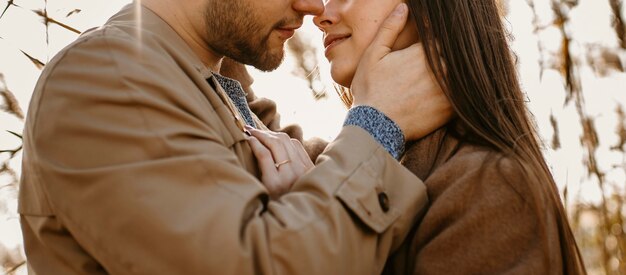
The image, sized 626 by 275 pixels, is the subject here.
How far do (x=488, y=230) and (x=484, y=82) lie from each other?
526 millimetres

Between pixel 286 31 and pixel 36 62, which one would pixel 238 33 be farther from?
pixel 36 62

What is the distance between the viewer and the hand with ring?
2.19m

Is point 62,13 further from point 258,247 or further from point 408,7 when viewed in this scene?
point 258,247

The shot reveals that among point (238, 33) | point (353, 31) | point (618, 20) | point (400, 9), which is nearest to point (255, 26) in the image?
point (238, 33)

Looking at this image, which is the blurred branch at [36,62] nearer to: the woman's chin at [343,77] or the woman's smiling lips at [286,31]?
the woman's smiling lips at [286,31]

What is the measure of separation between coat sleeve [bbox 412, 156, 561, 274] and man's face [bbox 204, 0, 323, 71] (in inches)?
33.5

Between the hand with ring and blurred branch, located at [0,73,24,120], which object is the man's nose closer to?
the hand with ring

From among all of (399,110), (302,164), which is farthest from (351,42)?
(302,164)

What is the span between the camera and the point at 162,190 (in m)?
1.85

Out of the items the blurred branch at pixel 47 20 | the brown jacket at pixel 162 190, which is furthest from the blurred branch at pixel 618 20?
the blurred branch at pixel 47 20

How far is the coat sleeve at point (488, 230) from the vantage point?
2184 mm

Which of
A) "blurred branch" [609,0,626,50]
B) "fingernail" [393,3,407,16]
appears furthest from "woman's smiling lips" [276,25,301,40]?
"blurred branch" [609,0,626,50]

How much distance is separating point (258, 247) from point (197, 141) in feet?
0.95

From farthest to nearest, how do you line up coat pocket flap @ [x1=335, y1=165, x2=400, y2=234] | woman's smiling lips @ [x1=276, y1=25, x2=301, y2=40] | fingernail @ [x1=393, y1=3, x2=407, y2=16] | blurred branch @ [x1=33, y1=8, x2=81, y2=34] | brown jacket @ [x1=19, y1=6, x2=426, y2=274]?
woman's smiling lips @ [x1=276, y1=25, x2=301, y2=40] → blurred branch @ [x1=33, y1=8, x2=81, y2=34] → fingernail @ [x1=393, y1=3, x2=407, y2=16] → coat pocket flap @ [x1=335, y1=165, x2=400, y2=234] → brown jacket @ [x1=19, y1=6, x2=426, y2=274]
